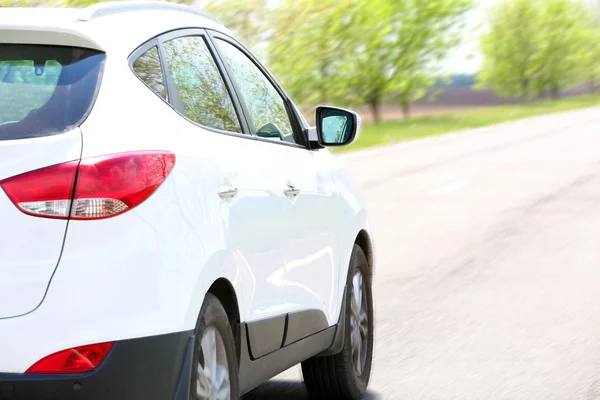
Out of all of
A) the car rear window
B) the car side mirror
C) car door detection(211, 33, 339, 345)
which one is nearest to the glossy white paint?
the car rear window

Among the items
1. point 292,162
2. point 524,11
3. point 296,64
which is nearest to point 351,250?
point 292,162

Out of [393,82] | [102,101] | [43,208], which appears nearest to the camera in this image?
[43,208]

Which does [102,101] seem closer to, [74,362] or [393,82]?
[74,362]

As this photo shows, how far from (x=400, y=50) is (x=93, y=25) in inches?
2039

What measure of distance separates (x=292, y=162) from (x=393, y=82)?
164 ft

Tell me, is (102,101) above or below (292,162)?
above

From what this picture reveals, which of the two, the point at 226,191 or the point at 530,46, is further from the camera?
the point at 530,46

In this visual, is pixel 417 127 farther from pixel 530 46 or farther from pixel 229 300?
pixel 530 46

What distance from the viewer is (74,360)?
3.31m

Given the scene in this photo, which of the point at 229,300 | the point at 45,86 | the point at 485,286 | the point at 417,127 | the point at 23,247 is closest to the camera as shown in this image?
the point at 23,247

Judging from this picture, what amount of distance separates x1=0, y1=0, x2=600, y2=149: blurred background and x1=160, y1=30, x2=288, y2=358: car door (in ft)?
67.2

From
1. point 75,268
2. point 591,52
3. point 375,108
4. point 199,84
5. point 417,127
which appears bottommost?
point 591,52

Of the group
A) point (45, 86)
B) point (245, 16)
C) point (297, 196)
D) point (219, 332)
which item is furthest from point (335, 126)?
point (245, 16)

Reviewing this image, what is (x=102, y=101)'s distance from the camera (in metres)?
3.53
